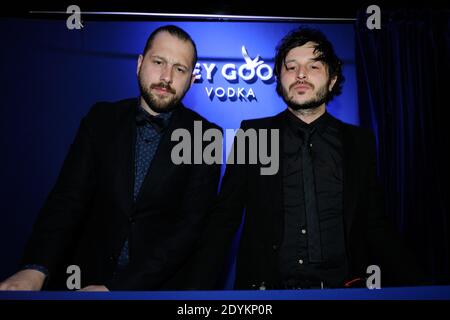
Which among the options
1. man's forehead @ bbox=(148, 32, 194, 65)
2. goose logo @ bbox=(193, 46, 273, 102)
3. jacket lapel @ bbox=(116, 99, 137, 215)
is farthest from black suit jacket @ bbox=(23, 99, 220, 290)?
goose logo @ bbox=(193, 46, 273, 102)

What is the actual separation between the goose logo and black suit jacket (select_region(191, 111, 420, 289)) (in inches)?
53.4

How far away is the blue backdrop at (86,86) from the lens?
3.58 m

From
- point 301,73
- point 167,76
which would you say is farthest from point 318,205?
point 167,76

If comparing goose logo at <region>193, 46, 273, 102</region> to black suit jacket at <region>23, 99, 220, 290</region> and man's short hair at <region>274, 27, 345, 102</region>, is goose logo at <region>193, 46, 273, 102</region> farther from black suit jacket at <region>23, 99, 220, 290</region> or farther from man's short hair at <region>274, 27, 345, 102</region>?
black suit jacket at <region>23, 99, 220, 290</region>

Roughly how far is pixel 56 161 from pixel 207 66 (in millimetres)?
1769

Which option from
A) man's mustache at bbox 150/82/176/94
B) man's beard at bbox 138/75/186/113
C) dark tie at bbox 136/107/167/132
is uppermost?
man's mustache at bbox 150/82/176/94

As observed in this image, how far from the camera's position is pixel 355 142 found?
98.1 inches

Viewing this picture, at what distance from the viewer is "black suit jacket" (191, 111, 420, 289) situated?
7.16 feet

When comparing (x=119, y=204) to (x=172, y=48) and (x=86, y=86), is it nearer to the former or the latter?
(x=172, y=48)

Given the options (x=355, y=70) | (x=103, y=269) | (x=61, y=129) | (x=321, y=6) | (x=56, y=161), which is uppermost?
(x=321, y=6)

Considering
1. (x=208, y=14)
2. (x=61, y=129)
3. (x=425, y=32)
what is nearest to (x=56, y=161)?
(x=61, y=129)

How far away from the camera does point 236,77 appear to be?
3598 millimetres

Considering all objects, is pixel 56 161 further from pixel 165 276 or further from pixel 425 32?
pixel 425 32
